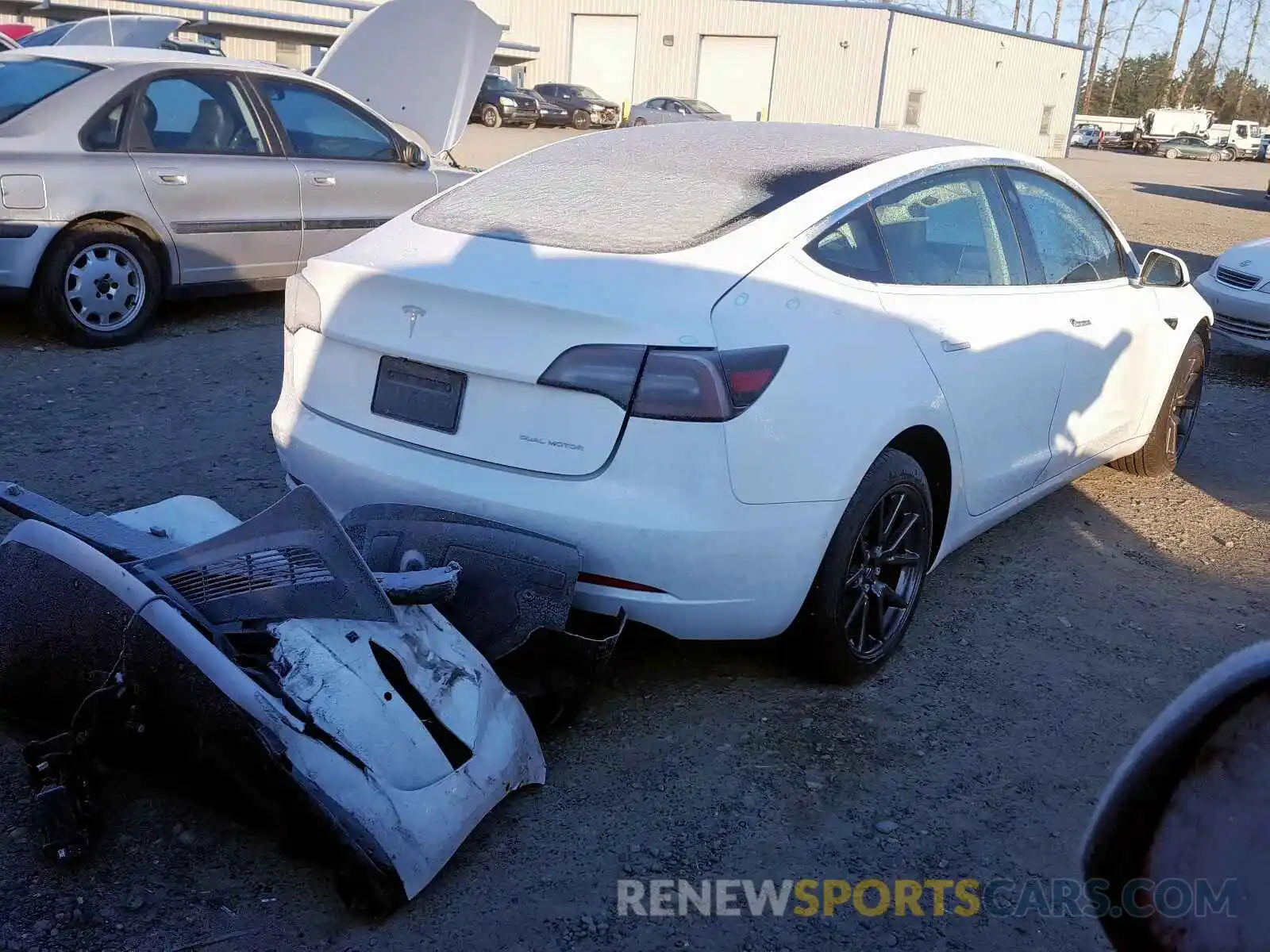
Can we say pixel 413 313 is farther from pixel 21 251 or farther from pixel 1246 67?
pixel 1246 67

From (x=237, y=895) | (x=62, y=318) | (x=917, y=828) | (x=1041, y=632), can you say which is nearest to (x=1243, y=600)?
(x=1041, y=632)

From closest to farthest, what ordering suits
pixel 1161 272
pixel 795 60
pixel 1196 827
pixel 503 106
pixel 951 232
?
pixel 1196 827 → pixel 951 232 → pixel 1161 272 → pixel 503 106 → pixel 795 60

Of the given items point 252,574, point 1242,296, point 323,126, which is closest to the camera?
point 252,574

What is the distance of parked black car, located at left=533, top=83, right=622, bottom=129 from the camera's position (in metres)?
38.8

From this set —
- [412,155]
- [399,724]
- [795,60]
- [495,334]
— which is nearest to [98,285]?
[412,155]

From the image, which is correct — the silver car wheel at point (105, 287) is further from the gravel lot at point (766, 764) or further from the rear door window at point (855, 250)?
the rear door window at point (855, 250)

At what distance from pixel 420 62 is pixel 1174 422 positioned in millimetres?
6128

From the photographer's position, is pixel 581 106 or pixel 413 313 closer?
pixel 413 313

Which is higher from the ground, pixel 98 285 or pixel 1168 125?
pixel 98 285

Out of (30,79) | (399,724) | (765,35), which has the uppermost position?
(765,35)

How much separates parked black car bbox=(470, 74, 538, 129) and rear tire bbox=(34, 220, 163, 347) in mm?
30298

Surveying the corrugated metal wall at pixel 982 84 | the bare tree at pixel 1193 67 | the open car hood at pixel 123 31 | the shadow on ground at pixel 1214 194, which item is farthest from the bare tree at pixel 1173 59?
the open car hood at pixel 123 31

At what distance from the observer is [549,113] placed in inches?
1499

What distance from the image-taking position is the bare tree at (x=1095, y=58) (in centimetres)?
7728
